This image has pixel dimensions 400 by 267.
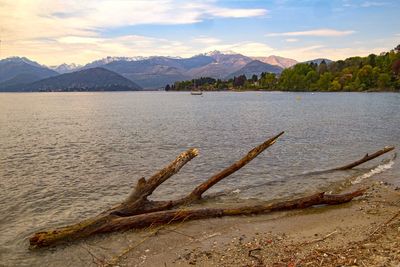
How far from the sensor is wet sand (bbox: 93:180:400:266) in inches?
454

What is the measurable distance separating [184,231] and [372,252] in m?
7.35

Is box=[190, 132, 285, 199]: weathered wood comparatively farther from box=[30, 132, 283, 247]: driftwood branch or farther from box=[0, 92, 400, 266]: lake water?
box=[0, 92, 400, 266]: lake water

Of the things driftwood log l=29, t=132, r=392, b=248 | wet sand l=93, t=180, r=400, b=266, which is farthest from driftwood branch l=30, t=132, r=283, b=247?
wet sand l=93, t=180, r=400, b=266

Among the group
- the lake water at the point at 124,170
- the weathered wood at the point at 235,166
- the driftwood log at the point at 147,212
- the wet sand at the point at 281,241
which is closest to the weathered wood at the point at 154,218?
the driftwood log at the point at 147,212

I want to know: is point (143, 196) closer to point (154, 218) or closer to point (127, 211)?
point (127, 211)

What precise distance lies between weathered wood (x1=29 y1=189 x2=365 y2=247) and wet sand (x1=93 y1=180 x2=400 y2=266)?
30cm

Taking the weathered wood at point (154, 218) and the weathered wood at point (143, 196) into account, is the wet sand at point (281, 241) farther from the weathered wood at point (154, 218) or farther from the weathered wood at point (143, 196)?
the weathered wood at point (143, 196)

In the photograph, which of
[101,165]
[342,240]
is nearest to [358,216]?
[342,240]

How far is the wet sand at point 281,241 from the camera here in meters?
11.5

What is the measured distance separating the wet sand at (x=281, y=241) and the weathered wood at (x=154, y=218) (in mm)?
298

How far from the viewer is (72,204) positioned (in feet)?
66.4

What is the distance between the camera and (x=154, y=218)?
15.6 metres

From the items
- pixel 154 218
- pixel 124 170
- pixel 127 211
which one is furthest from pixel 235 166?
pixel 124 170

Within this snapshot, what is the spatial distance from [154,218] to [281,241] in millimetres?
5449
